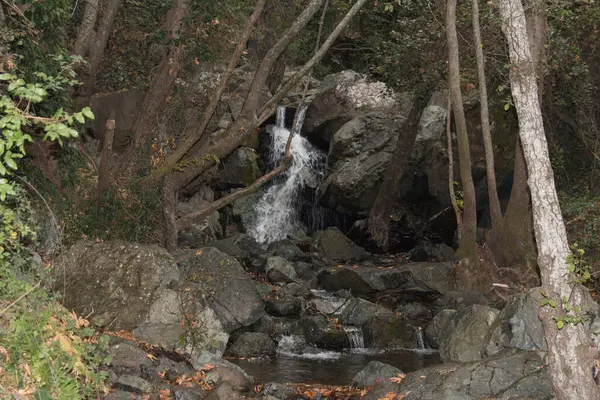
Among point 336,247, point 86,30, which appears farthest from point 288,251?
point 86,30

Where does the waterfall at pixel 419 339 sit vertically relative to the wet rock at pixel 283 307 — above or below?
above

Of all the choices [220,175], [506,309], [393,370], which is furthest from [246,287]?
[220,175]

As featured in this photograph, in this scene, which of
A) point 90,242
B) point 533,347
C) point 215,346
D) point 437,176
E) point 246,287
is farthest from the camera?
point 437,176

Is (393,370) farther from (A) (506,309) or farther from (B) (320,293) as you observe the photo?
(B) (320,293)

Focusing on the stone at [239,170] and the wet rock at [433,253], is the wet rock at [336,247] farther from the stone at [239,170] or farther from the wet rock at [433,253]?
the stone at [239,170]

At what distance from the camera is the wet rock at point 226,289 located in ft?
39.8

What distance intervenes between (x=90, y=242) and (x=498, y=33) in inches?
441

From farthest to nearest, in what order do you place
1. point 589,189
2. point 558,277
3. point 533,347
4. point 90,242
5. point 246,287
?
point 589,189
point 246,287
point 90,242
point 533,347
point 558,277

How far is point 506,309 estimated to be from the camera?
9.73 m

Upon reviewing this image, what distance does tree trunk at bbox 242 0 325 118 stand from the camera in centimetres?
1347

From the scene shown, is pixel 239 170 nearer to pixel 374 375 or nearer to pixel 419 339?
pixel 419 339

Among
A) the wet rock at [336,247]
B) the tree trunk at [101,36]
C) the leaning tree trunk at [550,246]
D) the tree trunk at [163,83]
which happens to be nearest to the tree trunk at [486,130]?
the wet rock at [336,247]

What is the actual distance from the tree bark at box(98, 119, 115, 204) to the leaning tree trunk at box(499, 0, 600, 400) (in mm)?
8094

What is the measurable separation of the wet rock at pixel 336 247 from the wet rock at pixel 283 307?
5911 mm
